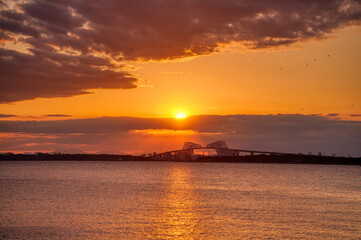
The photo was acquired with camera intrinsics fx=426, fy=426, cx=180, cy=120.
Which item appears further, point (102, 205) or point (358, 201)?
point (358, 201)

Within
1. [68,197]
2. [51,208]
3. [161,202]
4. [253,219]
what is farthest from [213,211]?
[68,197]

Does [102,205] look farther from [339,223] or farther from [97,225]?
[339,223]

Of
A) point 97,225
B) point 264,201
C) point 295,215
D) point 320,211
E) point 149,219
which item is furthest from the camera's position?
point 264,201

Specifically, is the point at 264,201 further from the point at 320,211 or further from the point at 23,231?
the point at 23,231

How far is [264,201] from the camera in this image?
6856cm

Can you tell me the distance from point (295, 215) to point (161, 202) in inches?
842

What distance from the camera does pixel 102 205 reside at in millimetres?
61781

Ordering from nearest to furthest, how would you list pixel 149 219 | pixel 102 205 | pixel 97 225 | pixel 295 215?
pixel 97 225 < pixel 149 219 < pixel 295 215 < pixel 102 205

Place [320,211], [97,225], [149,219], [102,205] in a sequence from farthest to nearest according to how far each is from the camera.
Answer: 1. [102,205]
2. [320,211]
3. [149,219]
4. [97,225]

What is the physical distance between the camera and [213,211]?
183 feet

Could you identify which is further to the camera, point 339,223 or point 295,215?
point 295,215

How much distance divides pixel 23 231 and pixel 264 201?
39803mm

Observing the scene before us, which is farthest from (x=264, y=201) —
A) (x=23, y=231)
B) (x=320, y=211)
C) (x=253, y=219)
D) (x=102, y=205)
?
(x=23, y=231)

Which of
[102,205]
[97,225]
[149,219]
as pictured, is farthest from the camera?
[102,205]
